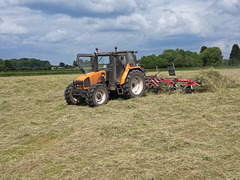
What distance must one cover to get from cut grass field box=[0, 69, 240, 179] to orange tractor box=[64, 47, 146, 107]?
67cm

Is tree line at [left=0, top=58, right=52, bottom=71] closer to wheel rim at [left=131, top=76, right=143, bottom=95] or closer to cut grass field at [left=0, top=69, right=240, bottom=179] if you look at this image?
wheel rim at [left=131, top=76, right=143, bottom=95]

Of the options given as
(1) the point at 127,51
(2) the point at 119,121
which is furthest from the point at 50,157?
(1) the point at 127,51

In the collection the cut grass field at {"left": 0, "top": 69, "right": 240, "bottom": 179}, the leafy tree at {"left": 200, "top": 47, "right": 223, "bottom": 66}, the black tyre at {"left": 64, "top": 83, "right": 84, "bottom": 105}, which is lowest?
the cut grass field at {"left": 0, "top": 69, "right": 240, "bottom": 179}

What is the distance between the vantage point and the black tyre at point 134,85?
378 inches

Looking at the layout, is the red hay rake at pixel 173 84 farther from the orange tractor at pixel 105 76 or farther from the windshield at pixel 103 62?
the windshield at pixel 103 62

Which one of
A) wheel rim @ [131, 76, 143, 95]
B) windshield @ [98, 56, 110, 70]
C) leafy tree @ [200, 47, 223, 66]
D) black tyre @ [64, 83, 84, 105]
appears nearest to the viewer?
black tyre @ [64, 83, 84, 105]

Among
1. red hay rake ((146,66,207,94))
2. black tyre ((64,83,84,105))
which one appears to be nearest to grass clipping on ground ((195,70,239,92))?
red hay rake ((146,66,207,94))

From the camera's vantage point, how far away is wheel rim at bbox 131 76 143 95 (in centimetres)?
1041

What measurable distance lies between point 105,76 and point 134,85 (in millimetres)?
1505

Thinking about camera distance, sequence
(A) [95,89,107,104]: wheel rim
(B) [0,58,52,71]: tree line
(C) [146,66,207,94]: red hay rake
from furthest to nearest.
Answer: (B) [0,58,52,71]: tree line, (C) [146,66,207,94]: red hay rake, (A) [95,89,107,104]: wheel rim

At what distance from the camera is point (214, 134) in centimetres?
530

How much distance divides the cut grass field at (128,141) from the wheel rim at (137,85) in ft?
4.84

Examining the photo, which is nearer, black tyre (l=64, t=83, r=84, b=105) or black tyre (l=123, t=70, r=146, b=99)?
black tyre (l=64, t=83, r=84, b=105)

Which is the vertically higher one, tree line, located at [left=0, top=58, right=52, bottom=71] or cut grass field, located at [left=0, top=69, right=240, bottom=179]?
tree line, located at [left=0, top=58, right=52, bottom=71]
